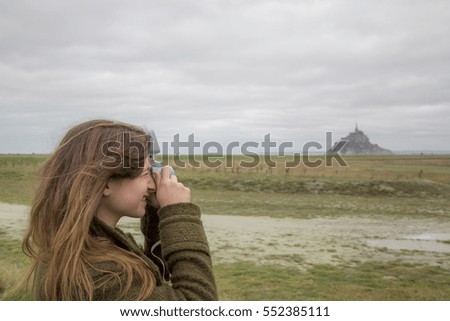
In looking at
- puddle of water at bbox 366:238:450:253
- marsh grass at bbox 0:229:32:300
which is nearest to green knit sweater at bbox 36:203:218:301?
marsh grass at bbox 0:229:32:300

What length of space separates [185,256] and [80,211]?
0.34 m

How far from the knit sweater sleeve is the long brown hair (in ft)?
0.23

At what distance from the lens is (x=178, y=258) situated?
1270 millimetres

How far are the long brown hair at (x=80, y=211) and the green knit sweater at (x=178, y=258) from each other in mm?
28

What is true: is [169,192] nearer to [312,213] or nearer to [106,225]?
[106,225]

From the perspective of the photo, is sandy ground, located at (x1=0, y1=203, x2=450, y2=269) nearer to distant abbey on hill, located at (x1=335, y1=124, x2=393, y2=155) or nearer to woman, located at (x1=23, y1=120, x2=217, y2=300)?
woman, located at (x1=23, y1=120, x2=217, y2=300)

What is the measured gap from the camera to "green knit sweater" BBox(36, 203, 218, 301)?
3.90 feet

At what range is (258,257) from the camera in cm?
803

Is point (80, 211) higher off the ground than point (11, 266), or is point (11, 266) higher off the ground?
point (80, 211)

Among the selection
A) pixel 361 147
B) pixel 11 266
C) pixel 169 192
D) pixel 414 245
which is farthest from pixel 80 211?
pixel 361 147

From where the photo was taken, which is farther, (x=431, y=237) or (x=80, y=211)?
(x=431, y=237)

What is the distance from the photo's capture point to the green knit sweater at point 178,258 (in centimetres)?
119

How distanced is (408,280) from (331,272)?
1.21 meters
